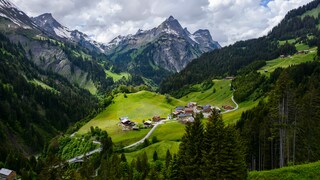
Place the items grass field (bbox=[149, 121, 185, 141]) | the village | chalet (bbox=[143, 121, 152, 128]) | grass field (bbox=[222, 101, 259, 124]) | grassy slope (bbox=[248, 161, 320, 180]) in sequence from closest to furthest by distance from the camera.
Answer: grassy slope (bbox=[248, 161, 320, 180])
grass field (bbox=[149, 121, 185, 141])
grass field (bbox=[222, 101, 259, 124])
the village
chalet (bbox=[143, 121, 152, 128])

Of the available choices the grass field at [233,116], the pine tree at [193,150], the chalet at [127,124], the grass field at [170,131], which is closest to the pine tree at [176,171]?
the pine tree at [193,150]

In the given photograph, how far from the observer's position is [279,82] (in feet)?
187

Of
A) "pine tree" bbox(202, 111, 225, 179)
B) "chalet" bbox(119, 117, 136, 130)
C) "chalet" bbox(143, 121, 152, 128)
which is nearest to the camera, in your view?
"pine tree" bbox(202, 111, 225, 179)

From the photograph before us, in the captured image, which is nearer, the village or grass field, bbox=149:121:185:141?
grass field, bbox=149:121:185:141

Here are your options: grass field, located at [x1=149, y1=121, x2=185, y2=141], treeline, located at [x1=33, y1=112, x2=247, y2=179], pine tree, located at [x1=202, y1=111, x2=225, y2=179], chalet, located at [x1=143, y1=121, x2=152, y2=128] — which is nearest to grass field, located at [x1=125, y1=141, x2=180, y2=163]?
grass field, located at [x1=149, y1=121, x2=185, y2=141]

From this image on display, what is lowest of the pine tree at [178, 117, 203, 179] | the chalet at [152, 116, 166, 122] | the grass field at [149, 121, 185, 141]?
the pine tree at [178, 117, 203, 179]

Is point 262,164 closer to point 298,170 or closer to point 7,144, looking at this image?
point 298,170

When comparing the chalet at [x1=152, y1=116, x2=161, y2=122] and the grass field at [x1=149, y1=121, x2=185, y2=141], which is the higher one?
the chalet at [x1=152, y1=116, x2=161, y2=122]

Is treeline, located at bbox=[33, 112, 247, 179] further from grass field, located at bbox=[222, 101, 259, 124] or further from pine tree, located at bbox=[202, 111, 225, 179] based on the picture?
grass field, located at bbox=[222, 101, 259, 124]

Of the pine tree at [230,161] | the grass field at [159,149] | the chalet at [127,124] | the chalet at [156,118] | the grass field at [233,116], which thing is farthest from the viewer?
the chalet at [156,118]

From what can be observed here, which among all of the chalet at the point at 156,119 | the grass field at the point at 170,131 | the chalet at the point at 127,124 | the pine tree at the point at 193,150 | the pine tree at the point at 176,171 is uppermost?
the chalet at the point at 156,119

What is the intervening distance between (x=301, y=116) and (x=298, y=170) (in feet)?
65.5

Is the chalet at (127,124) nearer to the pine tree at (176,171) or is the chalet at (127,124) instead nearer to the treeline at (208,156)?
the pine tree at (176,171)

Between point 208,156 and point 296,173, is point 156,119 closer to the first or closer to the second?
point 296,173
